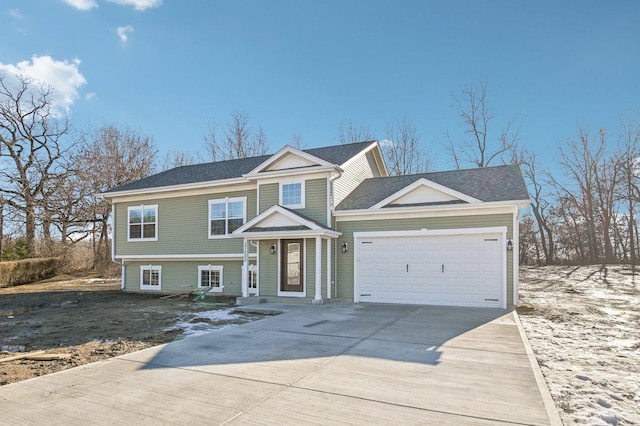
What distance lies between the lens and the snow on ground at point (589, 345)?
408cm

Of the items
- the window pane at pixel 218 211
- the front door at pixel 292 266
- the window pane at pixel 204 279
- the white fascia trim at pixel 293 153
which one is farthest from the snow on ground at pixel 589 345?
the window pane at pixel 204 279

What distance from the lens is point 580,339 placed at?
730cm

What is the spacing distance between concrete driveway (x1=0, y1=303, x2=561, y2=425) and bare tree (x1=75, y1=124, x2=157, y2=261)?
23813 mm

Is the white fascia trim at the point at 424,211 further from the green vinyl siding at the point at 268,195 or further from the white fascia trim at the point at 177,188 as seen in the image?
the white fascia trim at the point at 177,188

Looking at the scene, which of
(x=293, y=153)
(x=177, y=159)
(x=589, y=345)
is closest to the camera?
(x=589, y=345)

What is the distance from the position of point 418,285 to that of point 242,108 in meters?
22.4

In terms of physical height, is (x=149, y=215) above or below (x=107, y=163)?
below

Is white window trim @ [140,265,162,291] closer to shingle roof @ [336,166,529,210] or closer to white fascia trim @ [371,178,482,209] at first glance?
shingle roof @ [336,166,529,210]

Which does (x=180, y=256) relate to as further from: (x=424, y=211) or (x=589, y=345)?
(x=589, y=345)

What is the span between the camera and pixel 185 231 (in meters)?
16.0

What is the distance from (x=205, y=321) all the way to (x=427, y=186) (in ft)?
24.5

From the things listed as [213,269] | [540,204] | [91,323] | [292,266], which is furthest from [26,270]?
[540,204]

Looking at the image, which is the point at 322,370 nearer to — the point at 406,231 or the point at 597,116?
the point at 406,231

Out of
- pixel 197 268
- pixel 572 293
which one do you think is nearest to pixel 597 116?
pixel 572 293
